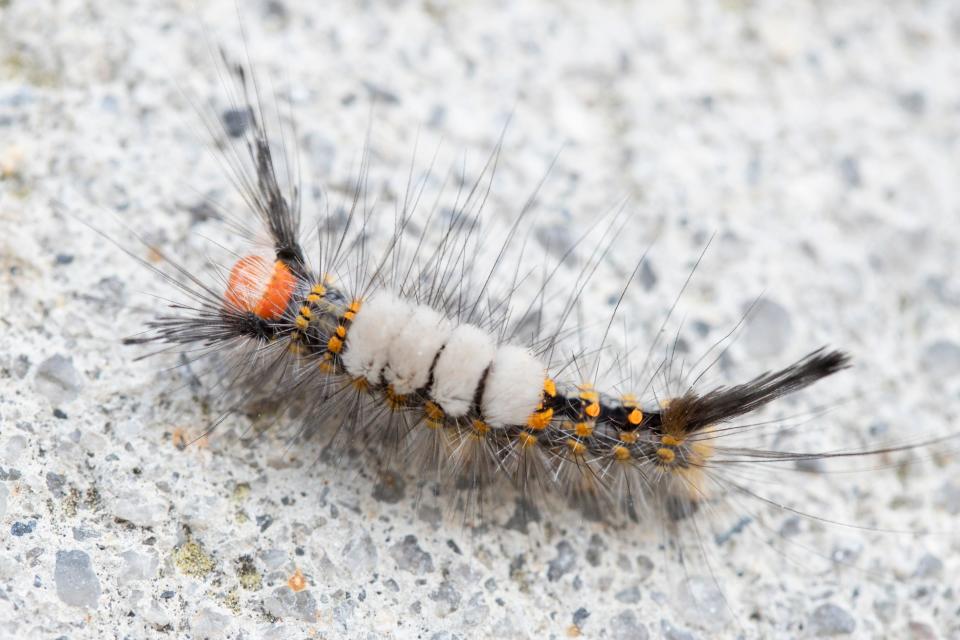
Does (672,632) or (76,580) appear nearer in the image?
(76,580)

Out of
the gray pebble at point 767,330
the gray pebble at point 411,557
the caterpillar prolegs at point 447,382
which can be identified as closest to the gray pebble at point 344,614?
the gray pebble at point 411,557

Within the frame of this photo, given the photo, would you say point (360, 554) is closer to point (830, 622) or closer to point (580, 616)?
point (580, 616)

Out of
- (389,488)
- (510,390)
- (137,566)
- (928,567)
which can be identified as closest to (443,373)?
(510,390)

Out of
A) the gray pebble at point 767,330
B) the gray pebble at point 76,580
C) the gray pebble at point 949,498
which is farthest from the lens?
the gray pebble at point 767,330

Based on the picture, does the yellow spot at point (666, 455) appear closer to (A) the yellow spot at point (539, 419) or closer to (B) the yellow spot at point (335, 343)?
(A) the yellow spot at point (539, 419)

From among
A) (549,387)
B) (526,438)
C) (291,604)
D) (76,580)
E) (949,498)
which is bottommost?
(76,580)

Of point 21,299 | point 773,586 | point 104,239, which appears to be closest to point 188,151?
point 104,239

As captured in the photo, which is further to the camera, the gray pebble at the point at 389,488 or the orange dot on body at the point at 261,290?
the gray pebble at the point at 389,488
